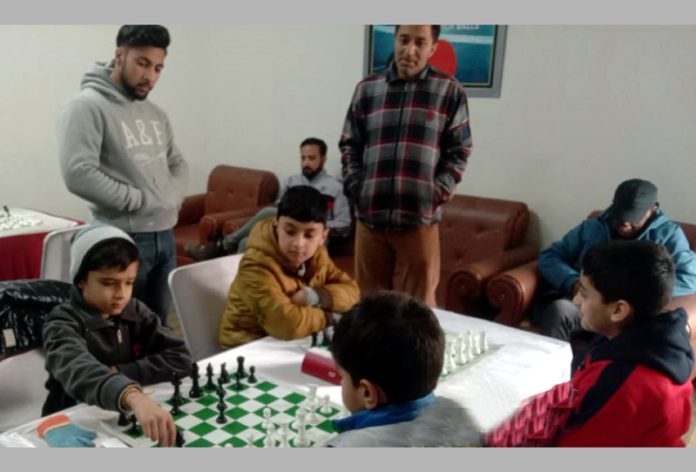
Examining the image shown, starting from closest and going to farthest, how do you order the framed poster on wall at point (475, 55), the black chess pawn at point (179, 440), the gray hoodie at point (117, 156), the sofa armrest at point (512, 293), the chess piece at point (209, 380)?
the black chess pawn at point (179, 440) < the chess piece at point (209, 380) < the gray hoodie at point (117, 156) < the sofa armrest at point (512, 293) < the framed poster on wall at point (475, 55)

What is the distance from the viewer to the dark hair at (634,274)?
51.2 inches

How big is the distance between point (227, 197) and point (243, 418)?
3574 mm

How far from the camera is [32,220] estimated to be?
322 cm

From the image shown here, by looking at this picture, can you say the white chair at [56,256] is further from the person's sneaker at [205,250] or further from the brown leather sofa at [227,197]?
the brown leather sofa at [227,197]

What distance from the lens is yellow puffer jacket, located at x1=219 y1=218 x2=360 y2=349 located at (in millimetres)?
1605

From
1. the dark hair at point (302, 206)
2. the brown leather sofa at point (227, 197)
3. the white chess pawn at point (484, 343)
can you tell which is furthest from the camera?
the brown leather sofa at point (227, 197)

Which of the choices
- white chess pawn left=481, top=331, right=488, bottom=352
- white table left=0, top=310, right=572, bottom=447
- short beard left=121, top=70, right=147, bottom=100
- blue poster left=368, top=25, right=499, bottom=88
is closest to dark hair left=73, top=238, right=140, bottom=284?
white table left=0, top=310, right=572, bottom=447

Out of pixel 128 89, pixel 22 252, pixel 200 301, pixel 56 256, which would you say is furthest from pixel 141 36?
pixel 22 252

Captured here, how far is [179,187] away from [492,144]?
2.11 m

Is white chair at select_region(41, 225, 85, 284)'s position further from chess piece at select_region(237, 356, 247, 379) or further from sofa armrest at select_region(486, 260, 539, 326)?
sofa armrest at select_region(486, 260, 539, 326)

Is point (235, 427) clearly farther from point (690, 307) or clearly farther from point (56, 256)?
point (690, 307)

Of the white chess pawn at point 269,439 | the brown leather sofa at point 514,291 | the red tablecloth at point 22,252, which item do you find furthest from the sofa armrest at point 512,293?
the red tablecloth at point 22,252

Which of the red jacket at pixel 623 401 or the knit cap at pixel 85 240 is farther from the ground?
the knit cap at pixel 85 240

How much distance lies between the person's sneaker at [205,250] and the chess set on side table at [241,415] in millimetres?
2561
